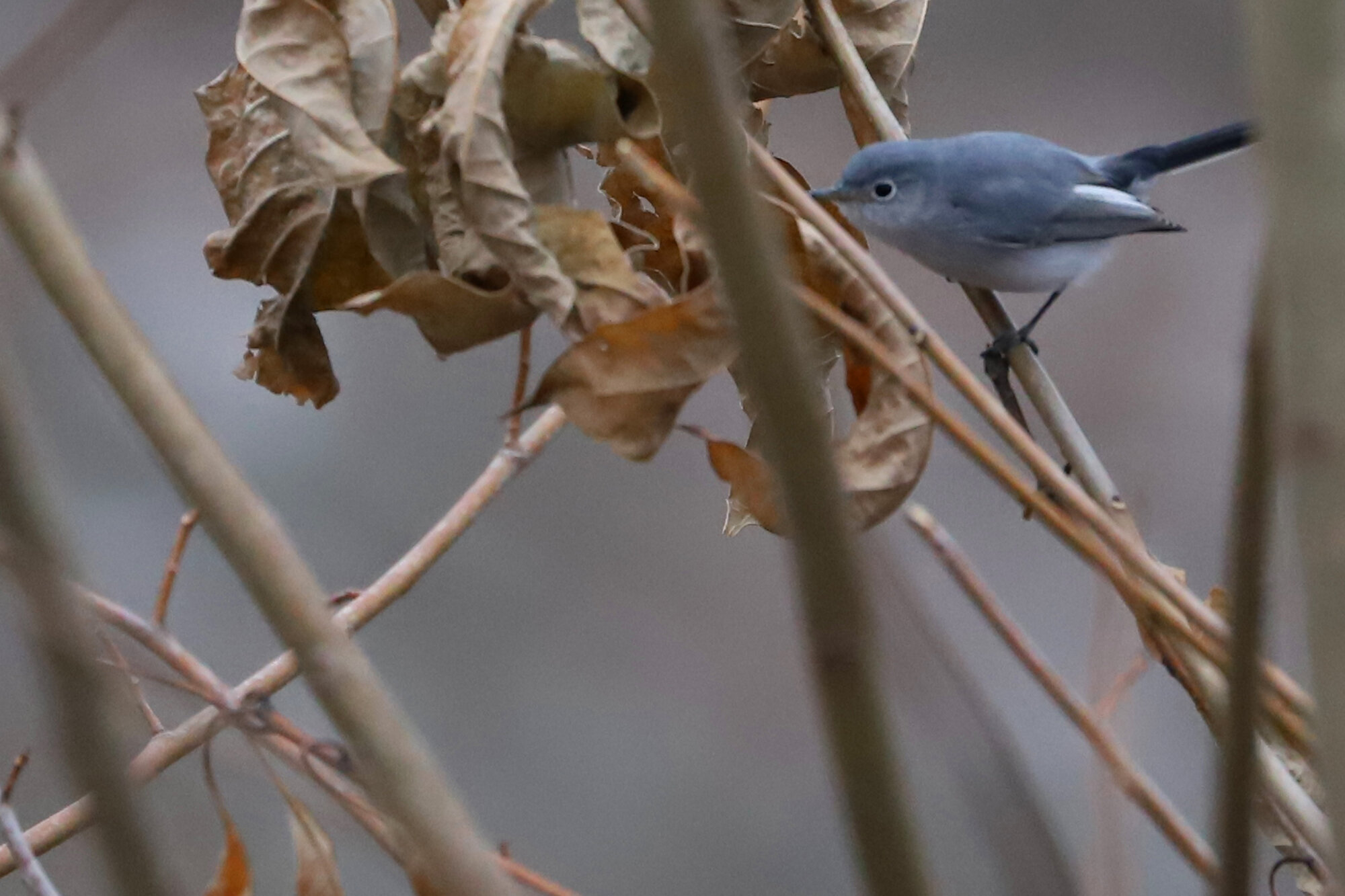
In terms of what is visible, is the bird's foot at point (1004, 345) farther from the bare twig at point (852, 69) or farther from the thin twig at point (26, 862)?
the thin twig at point (26, 862)

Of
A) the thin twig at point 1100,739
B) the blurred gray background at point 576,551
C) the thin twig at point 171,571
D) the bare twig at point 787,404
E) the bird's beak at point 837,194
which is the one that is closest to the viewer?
the bare twig at point 787,404

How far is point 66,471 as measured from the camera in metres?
2.00

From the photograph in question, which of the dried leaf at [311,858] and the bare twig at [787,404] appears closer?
the bare twig at [787,404]

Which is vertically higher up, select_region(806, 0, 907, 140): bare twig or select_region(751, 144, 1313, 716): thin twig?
select_region(806, 0, 907, 140): bare twig

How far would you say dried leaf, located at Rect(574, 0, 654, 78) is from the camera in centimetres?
51

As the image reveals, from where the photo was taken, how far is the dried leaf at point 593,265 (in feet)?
1.51

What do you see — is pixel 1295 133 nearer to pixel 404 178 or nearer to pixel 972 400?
pixel 972 400

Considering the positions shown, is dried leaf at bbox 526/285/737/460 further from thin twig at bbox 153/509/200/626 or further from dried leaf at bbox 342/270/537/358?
thin twig at bbox 153/509/200/626

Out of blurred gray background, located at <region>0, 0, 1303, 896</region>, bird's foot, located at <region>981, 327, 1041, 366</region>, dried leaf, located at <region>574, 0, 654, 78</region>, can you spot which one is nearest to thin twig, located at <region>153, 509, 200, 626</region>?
dried leaf, located at <region>574, 0, 654, 78</region>

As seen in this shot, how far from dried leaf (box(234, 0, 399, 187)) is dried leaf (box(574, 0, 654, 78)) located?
0.07 m

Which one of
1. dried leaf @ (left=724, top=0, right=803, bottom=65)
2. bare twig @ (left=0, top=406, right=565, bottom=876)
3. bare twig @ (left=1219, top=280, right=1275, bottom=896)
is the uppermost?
dried leaf @ (left=724, top=0, right=803, bottom=65)

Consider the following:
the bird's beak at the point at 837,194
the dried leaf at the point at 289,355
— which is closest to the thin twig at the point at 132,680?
the dried leaf at the point at 289,355

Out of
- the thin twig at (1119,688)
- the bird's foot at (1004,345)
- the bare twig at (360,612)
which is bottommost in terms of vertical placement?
the thin twig at (1119,688)

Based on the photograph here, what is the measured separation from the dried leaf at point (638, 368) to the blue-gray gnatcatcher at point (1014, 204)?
21.5 inches
